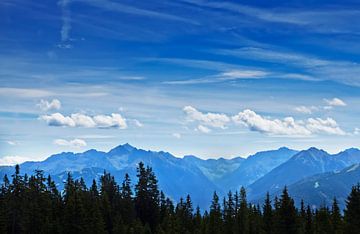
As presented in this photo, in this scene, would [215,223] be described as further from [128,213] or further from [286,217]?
[286,217]

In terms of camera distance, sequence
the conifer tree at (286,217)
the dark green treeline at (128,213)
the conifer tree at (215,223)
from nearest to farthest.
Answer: the conifer tree at (286,217), the dark green treeline at (128,213), the conifer tree at (215,223)

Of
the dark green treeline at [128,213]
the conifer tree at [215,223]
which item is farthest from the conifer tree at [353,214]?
the conifer tree at [215,223]

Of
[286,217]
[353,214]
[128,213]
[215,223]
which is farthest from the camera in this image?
[128,213]

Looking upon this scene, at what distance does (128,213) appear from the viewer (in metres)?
116

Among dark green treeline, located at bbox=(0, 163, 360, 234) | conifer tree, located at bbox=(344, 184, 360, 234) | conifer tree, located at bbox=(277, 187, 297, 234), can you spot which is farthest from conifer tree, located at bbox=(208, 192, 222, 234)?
conifer tree, located at bbox=(344, 184, 360, 234)

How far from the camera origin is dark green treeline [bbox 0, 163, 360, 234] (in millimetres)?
90500

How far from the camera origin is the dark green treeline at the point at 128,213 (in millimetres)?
90500

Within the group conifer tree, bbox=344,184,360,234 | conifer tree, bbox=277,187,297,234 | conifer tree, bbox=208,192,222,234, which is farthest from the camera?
conifer tree, bbox=208,192,222,234

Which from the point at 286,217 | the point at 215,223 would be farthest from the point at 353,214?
the point at 215,223

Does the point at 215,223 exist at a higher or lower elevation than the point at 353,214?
lower

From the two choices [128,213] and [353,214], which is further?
[128,213]

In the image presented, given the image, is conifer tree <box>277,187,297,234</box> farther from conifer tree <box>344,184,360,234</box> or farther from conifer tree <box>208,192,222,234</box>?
conifer tree <box>208,192,222,234</box>

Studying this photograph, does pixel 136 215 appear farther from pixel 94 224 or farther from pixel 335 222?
pixel 335 222

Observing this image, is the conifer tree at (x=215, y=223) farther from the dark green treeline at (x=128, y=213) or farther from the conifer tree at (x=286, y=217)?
the conifer tree at (x=286, y=217)
